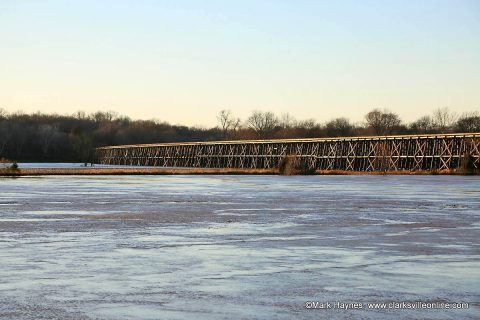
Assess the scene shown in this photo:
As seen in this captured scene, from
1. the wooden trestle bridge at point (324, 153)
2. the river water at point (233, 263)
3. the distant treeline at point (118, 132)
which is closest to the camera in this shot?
the river water at point (233, 263)

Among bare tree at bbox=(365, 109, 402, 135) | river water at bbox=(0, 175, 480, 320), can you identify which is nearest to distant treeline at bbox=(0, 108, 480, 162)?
bare tree at bbox=(365, 109, 402, 135)

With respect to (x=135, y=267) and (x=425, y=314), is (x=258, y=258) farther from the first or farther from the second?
(x=425, y=314)

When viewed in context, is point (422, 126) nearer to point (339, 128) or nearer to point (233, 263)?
point (339, 128)

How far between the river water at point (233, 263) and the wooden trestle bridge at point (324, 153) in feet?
154

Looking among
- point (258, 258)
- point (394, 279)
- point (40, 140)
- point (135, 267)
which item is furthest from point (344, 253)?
point (40, 140)

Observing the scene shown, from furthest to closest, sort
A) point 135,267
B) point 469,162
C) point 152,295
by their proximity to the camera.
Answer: point 469,162 → point 135,267 → point 152,295

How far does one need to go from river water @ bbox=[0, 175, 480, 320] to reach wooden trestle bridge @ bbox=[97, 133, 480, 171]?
154 feet

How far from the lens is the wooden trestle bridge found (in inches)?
2894

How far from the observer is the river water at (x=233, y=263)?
9.07m

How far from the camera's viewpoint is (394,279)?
35.5 feet

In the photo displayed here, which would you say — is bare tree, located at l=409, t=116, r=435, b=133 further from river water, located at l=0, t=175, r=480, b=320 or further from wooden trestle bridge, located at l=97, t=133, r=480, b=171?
river water, located at l=0, t=175, r=480, b=320

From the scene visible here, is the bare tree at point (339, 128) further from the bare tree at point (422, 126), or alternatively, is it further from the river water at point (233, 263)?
the river water at point (233, 263)

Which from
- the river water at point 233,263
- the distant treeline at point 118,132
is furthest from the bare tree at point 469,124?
the river water at point 233,263

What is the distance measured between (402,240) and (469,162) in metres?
50.3
